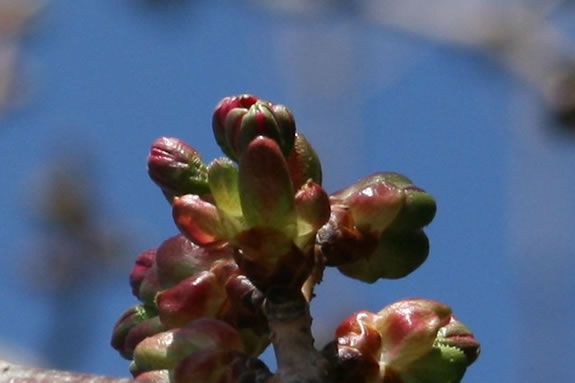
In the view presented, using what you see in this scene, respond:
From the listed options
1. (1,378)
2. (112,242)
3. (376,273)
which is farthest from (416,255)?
(112,242)

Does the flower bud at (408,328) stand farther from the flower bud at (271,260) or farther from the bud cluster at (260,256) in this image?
the flower bud at (271,260)

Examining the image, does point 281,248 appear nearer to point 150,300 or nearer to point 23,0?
point 150,300

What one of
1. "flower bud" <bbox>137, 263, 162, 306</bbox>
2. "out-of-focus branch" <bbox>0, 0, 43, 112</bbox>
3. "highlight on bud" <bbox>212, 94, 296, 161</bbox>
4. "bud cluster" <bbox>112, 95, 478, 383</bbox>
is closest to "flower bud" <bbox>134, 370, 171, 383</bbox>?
"bud cluster" <bbox>112, 95, 478, 383</bbox>

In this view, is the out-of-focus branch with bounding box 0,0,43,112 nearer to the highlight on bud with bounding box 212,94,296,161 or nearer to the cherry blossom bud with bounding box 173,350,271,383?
the highlight on bud with bounding box 212,94,296,161

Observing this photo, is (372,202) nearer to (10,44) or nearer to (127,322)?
(127,322)

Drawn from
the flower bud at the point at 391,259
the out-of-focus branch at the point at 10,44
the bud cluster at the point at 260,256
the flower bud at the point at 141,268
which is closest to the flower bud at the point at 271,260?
the bud cluster at the point at 260,256

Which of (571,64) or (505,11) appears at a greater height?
(505,11)

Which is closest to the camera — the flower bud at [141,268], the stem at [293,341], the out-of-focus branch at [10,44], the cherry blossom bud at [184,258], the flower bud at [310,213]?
the stem at [293,341]
